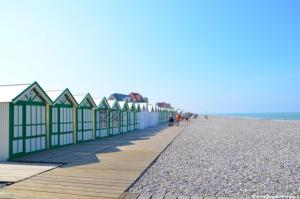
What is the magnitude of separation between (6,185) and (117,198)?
2.66 meters

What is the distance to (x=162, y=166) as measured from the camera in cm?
884

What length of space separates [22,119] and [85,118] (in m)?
5.96

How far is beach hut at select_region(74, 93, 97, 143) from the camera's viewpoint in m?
16.2

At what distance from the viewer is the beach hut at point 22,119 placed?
10.4m

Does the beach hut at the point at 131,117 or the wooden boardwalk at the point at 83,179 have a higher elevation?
the beach hut at the point at 131,117

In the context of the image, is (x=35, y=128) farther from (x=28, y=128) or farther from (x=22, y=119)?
(x=22, y=119)

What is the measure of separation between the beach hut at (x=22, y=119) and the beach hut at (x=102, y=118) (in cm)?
591

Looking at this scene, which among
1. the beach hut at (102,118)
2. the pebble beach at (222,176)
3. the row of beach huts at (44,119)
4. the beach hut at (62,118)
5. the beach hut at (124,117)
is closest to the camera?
the pebble beach at (222,176)

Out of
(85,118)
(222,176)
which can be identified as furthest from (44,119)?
(222,176)

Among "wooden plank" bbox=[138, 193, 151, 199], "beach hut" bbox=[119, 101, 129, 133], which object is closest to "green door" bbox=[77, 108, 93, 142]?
"beach hut" bbox=[119, 101, 129, 133]

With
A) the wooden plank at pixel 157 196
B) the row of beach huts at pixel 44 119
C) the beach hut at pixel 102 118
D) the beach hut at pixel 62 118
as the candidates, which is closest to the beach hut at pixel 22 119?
the row of beach huts at pixel 44 119

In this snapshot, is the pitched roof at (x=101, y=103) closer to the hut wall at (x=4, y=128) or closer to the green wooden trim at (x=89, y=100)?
the green wooden trim at (x=89, y=100)

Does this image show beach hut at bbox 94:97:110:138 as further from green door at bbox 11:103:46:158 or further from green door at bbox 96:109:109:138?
green door at bbox 11:103:46:158

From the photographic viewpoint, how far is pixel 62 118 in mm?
14430
